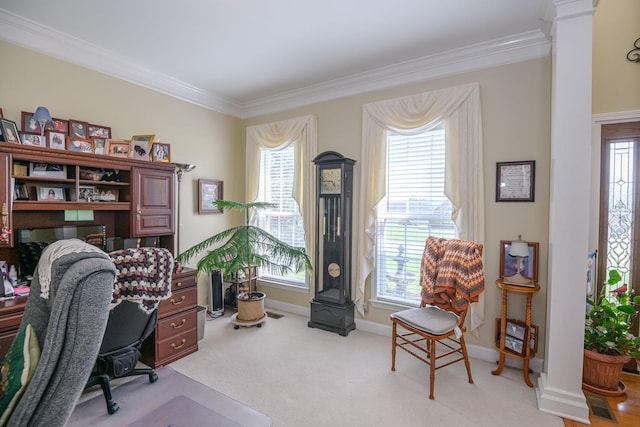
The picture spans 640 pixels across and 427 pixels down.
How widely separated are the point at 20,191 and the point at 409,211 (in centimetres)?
348

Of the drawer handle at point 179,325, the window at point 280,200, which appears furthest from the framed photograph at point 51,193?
the window at point 280,200

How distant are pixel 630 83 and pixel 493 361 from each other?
270cm

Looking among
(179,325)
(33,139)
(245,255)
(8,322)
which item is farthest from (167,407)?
(33,139)

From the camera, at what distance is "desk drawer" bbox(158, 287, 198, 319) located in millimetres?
2736

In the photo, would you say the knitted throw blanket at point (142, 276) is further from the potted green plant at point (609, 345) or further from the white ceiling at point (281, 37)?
the potted green plant at point (609, 345)

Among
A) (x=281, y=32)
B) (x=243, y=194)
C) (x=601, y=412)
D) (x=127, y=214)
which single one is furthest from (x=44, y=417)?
(x=243, y=194)

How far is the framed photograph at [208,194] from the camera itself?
3980 mm

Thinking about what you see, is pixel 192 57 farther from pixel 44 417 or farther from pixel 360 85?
pixel 44 417

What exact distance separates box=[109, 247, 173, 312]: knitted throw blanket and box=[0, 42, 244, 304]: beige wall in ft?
5.68

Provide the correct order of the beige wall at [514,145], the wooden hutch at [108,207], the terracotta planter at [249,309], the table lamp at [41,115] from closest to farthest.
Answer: the wooden hutch at [108,207] → the table lamp at [41,115] → the beige wall at [514,145] → the terracotta planter at [249,309]

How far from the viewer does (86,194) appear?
9.01ft

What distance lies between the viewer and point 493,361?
9.30 feet

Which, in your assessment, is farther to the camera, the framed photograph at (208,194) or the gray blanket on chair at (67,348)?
the framed photograph at (208,194)

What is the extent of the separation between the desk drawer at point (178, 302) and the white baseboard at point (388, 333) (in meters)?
1.47
